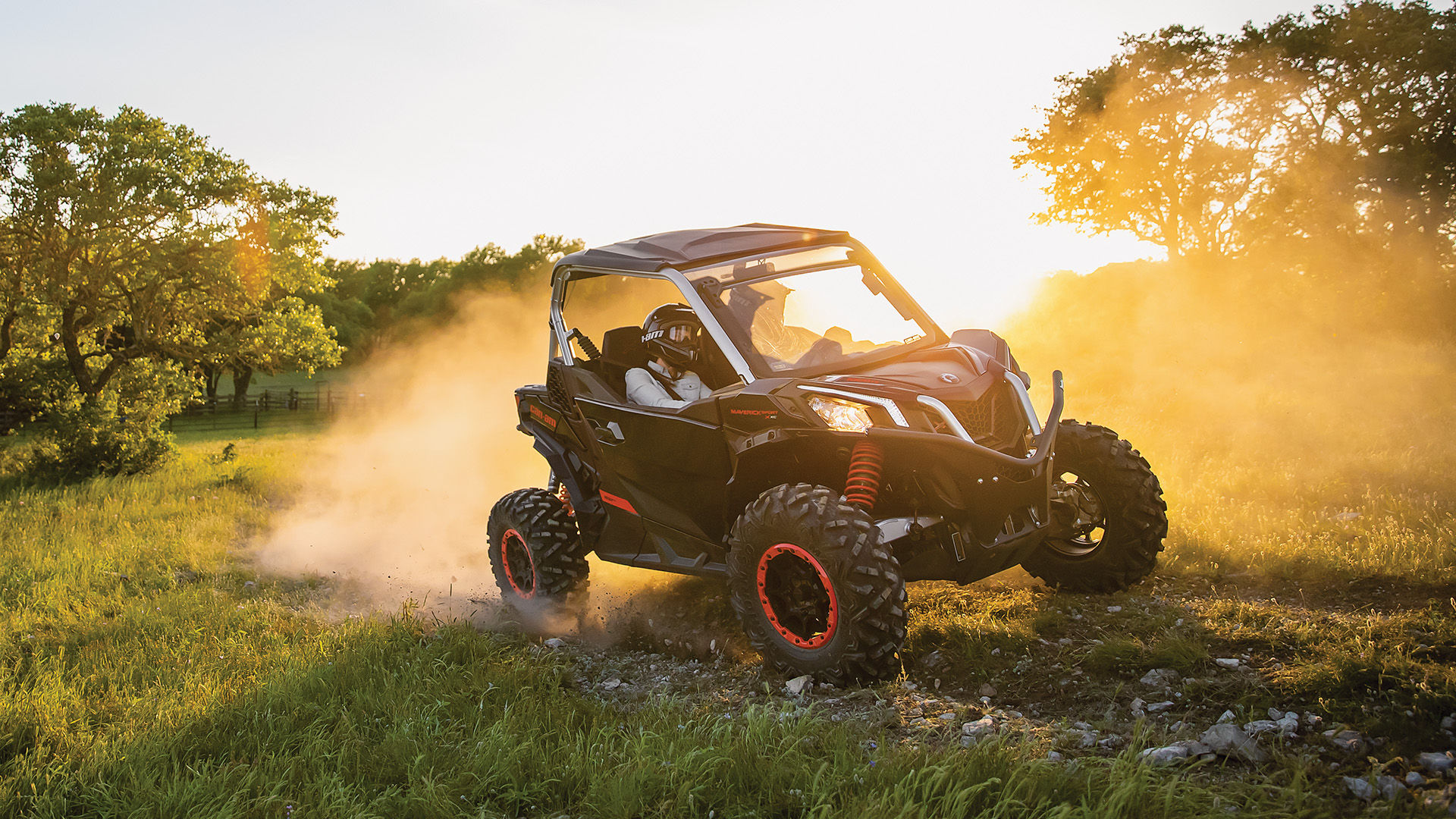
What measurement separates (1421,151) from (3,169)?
3022 cm

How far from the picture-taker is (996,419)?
17.8ft

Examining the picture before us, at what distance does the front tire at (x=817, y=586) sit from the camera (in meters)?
4.73

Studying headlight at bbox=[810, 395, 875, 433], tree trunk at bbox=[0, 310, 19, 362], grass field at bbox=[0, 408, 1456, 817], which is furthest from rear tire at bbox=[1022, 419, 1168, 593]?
tree trunk at bbox=[0, 310, 19, 362]

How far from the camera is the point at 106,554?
1054cm

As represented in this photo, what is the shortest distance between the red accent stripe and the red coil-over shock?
71.0 inches

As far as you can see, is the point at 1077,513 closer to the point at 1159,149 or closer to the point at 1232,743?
the point at 1232,743

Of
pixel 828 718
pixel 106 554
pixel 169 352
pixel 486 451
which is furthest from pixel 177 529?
pixel 169 352

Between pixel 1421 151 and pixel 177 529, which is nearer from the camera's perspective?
pixel 177 529

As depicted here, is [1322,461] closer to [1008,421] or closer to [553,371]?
[1008,421]

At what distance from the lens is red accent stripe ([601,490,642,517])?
256 inches

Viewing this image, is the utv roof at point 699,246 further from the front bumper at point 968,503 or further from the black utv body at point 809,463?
the front bumper at point 968,503

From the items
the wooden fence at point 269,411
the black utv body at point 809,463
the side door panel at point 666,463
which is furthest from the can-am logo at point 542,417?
the wooden fence at point 269,411

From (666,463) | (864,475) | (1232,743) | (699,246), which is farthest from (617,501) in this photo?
(1232,743)

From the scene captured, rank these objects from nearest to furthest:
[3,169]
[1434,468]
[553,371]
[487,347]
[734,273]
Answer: [734,273] < [553,371] < [1434,468] < [3,169] < [487,347]
